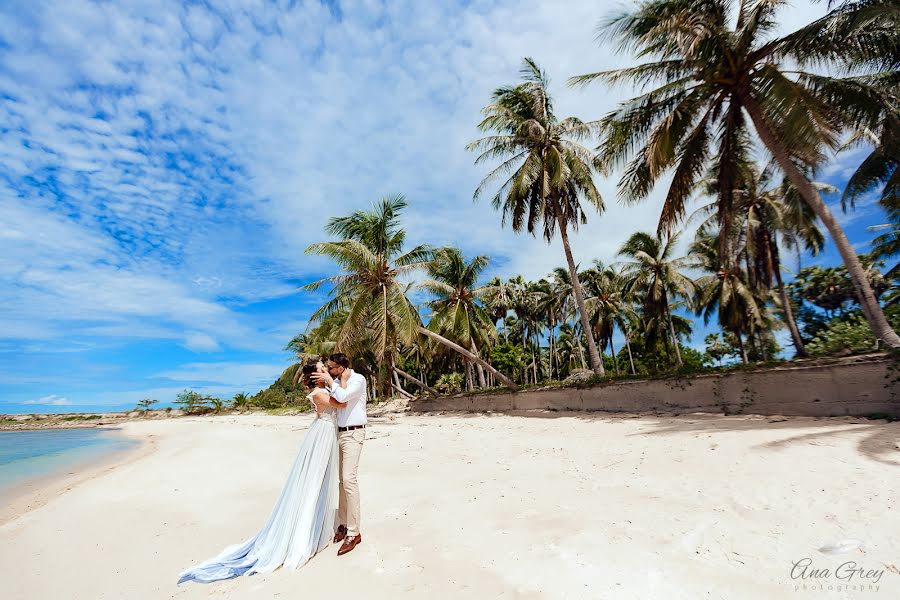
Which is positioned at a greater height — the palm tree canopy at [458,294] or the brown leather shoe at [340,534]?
the palm tree canopy at [458,294]

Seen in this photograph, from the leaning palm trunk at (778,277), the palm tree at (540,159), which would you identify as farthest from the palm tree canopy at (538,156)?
the leaning palm trunk at (778,277)

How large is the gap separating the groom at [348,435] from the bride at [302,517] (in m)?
0.08

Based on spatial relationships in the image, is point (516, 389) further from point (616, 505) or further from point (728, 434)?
point (616, 505)

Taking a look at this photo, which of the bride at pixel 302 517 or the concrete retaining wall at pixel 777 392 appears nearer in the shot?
the bride at pixel 302 517

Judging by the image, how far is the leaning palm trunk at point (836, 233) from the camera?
323 inches

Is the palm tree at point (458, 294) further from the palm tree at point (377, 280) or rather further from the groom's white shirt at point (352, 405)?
the groom's white shirt at point (352, 405)

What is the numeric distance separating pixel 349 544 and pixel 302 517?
0.50 metres

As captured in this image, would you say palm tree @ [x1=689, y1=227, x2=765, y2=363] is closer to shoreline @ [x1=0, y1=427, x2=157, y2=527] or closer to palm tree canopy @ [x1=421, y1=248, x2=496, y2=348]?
palm tree canopy @ [x1=421, y1=248, x2=496, y2=348]

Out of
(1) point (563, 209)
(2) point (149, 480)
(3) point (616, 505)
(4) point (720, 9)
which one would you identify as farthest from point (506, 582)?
(1) point (563, 209)

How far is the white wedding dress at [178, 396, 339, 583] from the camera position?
333 centimetres

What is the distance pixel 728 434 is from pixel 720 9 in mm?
11051

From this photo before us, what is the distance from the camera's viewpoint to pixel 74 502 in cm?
679

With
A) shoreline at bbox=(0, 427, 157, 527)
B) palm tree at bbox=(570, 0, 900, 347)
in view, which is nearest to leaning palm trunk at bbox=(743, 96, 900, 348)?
palm tree at bbox=(570, 0, 900, 347)

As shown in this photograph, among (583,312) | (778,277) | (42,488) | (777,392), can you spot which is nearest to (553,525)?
(777,392)
